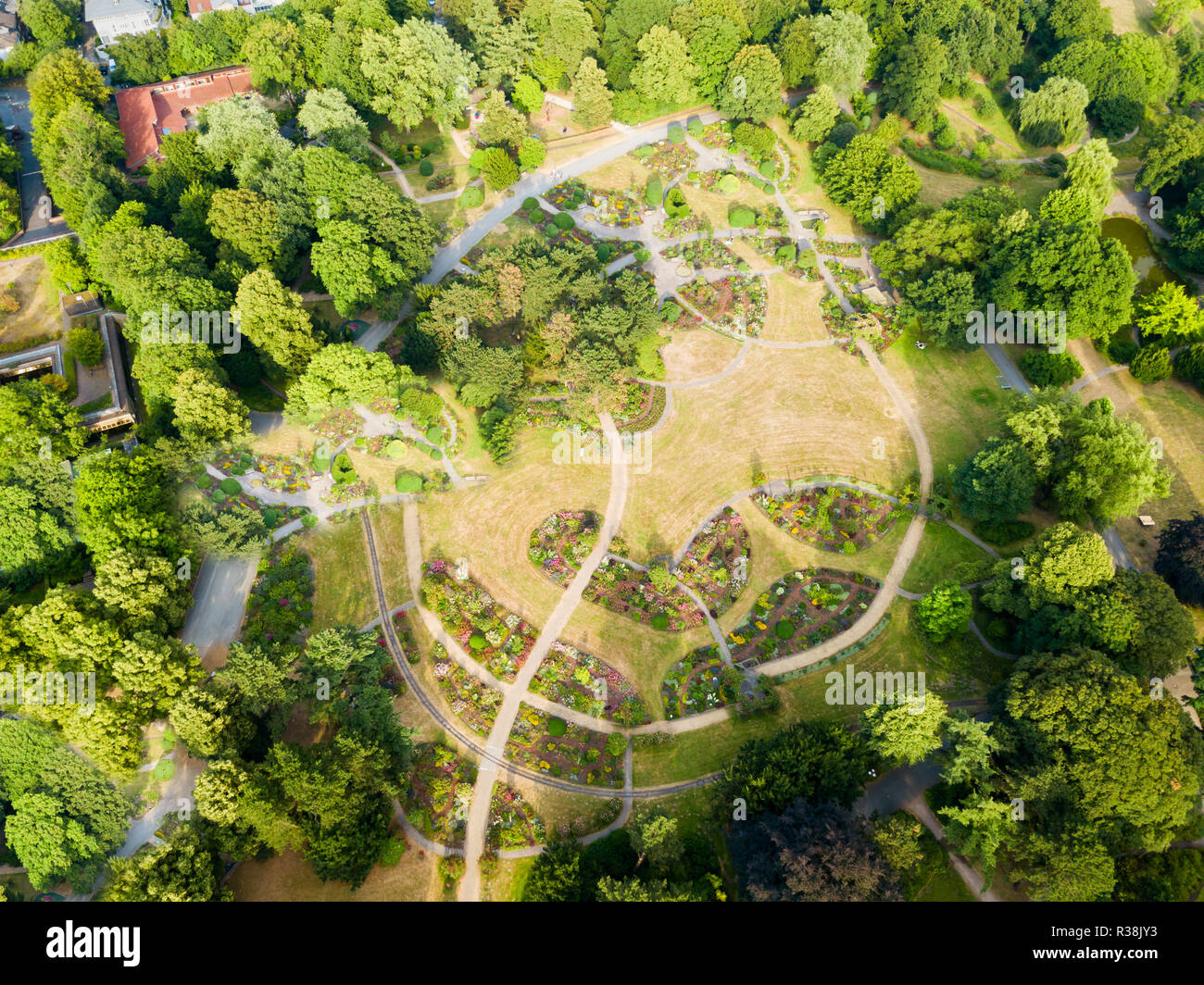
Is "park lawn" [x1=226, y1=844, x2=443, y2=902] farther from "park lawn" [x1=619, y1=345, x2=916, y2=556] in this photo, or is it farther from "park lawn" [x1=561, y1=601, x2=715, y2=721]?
"park lawn" [x1=619, y1=345, x2=916, y2=556]

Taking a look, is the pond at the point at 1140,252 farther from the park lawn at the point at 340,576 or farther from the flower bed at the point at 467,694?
the park lawn at the point at 340,576

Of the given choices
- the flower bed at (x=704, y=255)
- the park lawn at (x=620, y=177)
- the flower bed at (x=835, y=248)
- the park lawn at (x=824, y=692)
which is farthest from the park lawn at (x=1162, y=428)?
the park lawn at (x=620, y=177)

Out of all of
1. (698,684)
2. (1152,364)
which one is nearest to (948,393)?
(1152,364)

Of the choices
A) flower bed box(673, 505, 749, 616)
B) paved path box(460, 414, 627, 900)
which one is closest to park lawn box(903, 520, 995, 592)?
flower bed box(673, 505, 749, 616)

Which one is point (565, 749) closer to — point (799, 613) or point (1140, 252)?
point (799, 613)

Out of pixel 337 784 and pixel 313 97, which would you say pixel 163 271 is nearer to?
pixel 313 97
